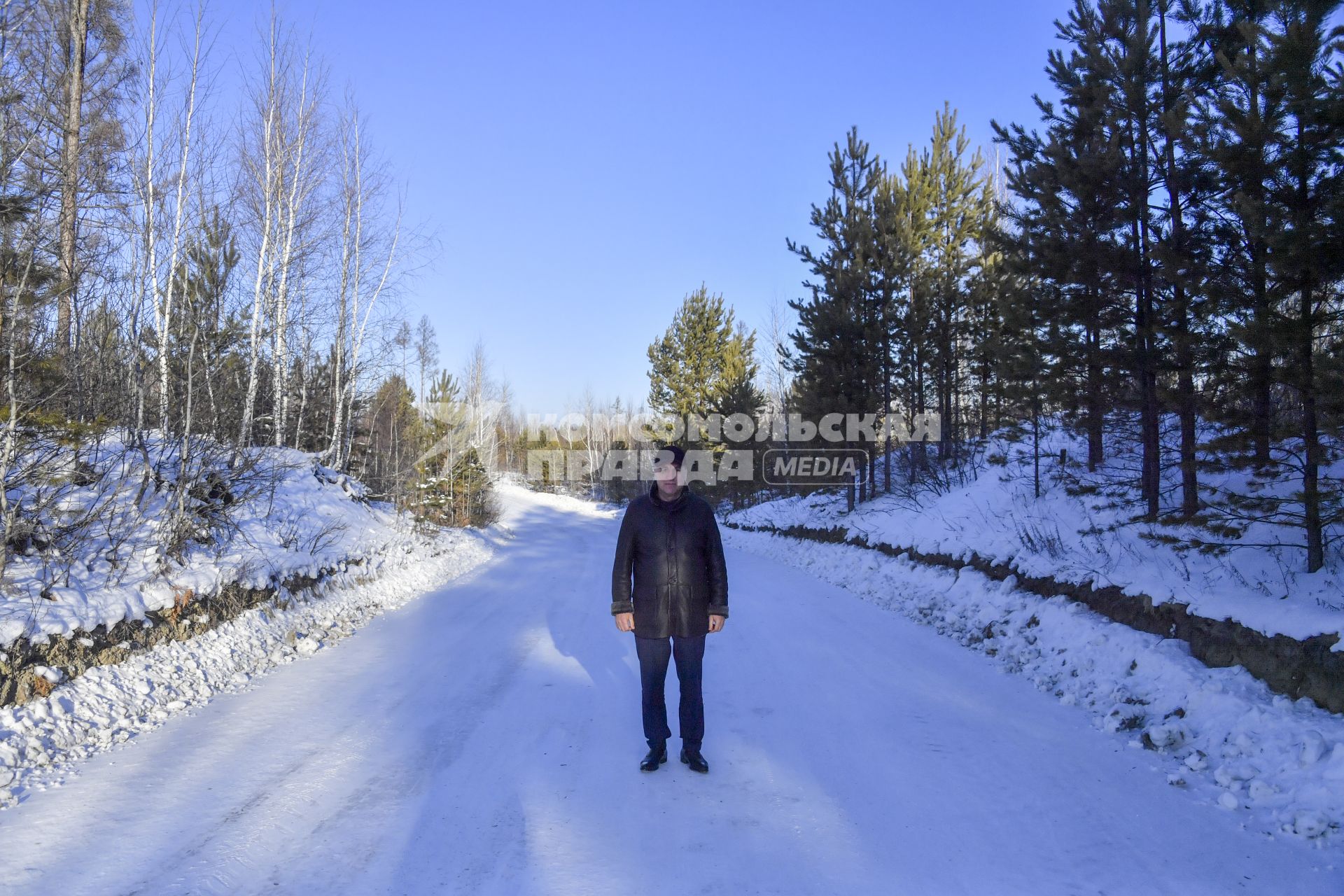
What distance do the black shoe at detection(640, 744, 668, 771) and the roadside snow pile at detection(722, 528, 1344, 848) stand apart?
10.0 feet

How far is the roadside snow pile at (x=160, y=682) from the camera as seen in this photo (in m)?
4.38

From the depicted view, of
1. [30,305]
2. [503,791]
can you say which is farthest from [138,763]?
[30,305]

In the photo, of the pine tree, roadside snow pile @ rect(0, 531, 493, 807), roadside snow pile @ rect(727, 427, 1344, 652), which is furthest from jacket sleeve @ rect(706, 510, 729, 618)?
the pine tree

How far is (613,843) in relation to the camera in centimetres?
356

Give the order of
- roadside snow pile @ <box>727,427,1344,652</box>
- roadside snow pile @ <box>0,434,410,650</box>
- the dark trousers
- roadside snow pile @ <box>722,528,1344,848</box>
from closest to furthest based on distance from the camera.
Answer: roadside snow pile @ <box>722,528,1344,848</box>, the dark trousers, roadside snow pile @ <box>727,427,1344,652</box>, roadside snow pile @ <box>0,434,410,650</box>

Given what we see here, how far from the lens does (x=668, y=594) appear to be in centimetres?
460

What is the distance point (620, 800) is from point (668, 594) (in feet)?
3.98

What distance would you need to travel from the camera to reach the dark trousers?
451 cm

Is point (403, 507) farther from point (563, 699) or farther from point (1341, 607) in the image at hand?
point (1341, 607)

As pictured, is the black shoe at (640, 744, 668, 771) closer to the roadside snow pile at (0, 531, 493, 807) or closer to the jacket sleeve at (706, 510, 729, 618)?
the jacket sleeve at (706, 510, 729, 618)

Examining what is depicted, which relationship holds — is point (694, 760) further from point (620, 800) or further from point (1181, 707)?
point (1181, 707)

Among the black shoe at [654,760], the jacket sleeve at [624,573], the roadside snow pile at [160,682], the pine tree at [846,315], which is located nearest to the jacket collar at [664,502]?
the jacket sleeve at [624,573]

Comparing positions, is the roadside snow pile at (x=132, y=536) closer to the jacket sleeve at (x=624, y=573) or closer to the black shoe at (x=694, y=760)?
the jacket sleeve at (x=624, y=573)

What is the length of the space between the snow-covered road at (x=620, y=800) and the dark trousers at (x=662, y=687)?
0.23 metres
